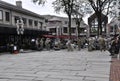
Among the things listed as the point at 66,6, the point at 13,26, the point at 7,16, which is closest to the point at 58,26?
the point at 66,6

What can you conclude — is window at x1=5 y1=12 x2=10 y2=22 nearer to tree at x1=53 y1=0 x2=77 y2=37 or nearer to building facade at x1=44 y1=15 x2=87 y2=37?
tree at x1=53 y1=0 x2=77 y2=37

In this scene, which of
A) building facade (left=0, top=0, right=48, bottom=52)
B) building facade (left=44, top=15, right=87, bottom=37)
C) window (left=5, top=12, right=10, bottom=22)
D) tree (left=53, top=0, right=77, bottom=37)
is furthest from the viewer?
building facade (left=44, top=15, right=87, bottom=37)

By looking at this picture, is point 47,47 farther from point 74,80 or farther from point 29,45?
point 74,80

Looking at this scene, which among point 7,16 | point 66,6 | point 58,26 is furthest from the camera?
point 58,26

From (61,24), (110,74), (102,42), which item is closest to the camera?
(110,74)

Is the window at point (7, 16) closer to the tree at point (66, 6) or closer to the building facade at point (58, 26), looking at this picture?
the tree at point (66, 6)

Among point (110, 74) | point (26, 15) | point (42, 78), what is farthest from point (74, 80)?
point (26, 15)

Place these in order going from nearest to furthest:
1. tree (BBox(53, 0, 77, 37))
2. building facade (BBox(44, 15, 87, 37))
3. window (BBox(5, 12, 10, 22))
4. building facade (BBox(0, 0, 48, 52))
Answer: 1. building facade (BBox(0, 0, 48, 52))
2. window (BBox(5, 12, 10, 22))
3. tree (BBox(53, 0, 77, 37))
4. building facade (BBox(44, 15, 87, 37))

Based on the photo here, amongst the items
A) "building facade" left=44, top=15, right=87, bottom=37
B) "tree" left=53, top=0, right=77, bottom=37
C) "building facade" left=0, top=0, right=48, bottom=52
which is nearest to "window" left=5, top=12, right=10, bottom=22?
"building facade" left=0, top=0, right=48, bottom=52

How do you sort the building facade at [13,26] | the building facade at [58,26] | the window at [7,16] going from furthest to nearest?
1. the building facade at [58,26]
2. the window at [7,16]
3. the building facade at [13,26]

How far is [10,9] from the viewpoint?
157 ft

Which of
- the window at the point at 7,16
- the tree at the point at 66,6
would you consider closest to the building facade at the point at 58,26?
the tree at the point at 66,6

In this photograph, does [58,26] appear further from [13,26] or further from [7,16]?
[13,26]

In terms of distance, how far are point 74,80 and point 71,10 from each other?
44.9m
